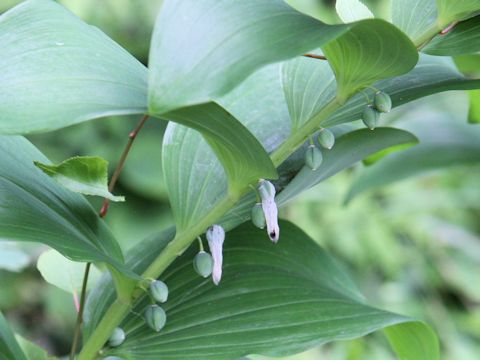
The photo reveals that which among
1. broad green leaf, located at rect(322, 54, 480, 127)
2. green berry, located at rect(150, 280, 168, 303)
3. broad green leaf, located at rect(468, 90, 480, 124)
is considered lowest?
broad green leaf, located at rect(468, 90, 480, 124)

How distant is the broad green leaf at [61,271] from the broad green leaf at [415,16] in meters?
0.38

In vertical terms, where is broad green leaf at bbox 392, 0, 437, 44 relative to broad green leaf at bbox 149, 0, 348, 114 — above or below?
below

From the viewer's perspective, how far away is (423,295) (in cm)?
260

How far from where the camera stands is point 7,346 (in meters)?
0.58

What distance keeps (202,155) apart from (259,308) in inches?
5.3

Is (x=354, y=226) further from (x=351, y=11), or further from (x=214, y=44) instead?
(x=214, y=44)

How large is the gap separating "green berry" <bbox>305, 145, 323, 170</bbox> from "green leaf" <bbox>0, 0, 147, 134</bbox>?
0.53 feet

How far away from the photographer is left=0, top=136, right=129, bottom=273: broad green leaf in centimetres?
48

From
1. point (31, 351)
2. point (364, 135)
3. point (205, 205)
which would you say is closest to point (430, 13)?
point (364, 135)

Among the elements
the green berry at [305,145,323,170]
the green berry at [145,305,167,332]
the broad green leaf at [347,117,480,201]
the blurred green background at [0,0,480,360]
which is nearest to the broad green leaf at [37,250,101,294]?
the green berry at [145,305,167,332]

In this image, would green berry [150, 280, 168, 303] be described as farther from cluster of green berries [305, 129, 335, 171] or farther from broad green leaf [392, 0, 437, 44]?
broad green leaf [392, 0, 437, 44]

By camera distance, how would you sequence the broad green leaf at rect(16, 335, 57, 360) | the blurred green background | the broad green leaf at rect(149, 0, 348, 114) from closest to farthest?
the broad green leaf at rect(149, 0, 348, 114), the broad green leaf at rect(16, 335, 57, 360), the blurred green background

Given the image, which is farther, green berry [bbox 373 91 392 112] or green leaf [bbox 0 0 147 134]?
green berry [bbox 373 91 392 112]

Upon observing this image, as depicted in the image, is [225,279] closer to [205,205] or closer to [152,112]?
[205,205]
